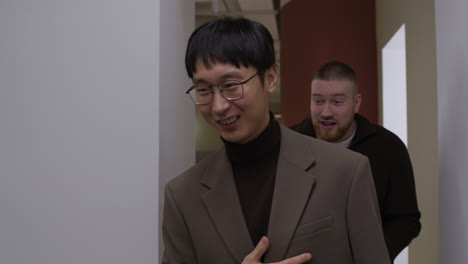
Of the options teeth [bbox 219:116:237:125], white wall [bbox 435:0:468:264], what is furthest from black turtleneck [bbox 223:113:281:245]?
white wall [bbox 435:0:468:264]

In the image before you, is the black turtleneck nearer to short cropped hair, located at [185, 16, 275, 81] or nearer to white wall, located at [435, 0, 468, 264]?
short cropped hair, located at [185, 16, 275, 81]

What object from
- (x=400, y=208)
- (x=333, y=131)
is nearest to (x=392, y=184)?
(x=400, y=208)

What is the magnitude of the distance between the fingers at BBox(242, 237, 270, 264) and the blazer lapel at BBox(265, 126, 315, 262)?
3 cm

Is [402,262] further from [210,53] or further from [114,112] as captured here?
[210,53]

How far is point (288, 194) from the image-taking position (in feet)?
4.53

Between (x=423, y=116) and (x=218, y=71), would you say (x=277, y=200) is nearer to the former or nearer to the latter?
(x=218, y=71)

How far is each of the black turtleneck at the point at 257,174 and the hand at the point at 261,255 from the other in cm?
8

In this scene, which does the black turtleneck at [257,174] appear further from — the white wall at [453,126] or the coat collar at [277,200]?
the white wall at [453,126]

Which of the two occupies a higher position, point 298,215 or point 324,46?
point 324,46

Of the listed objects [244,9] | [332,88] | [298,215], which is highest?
[244,9]

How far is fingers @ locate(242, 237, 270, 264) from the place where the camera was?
1.31m

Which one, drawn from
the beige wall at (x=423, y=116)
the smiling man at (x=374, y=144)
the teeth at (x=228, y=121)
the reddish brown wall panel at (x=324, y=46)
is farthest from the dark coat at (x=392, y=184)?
the reddish brown wall panel at (x=324, y=46)

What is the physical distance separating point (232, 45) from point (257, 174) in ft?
1.14

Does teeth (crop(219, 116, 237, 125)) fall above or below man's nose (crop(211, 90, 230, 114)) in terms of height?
below
